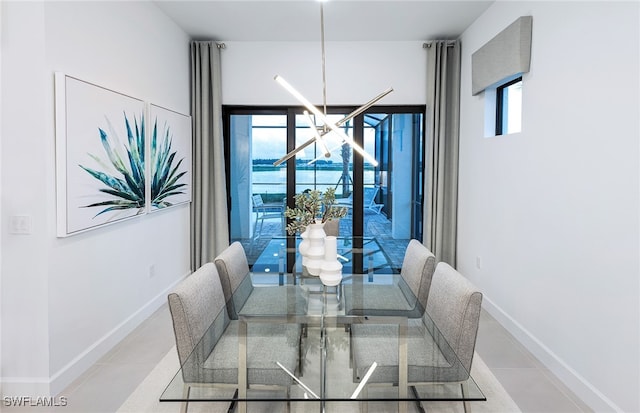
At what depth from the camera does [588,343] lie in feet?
7.67

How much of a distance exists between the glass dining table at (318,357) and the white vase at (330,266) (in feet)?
0.19

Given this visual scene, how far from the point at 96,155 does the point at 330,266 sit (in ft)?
5.23

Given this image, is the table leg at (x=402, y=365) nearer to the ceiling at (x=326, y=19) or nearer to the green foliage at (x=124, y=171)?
the green foliage at (x=124, y=171)

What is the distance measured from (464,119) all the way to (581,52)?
1.95 meters

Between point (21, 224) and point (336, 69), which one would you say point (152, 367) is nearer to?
point (21, 224)

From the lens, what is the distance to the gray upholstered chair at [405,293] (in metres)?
2.16

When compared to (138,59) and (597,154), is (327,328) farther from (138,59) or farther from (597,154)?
(138,59)

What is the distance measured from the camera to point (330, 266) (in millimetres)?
2342

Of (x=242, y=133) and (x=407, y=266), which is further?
(x=242, y=133)

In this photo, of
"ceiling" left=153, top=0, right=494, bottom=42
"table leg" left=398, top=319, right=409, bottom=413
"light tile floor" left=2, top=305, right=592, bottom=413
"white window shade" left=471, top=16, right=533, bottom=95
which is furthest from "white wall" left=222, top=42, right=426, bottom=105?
"table leg" left=398, top=319, right=409, bottom=413

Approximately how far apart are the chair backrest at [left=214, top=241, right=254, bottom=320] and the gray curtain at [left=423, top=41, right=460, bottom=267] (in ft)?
8.46

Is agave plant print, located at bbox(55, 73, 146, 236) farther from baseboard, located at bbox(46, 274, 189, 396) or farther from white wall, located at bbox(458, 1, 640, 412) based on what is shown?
white wall, located at bbox(458, 1, 640, 412)

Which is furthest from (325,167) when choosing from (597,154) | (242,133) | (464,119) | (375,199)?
(597,154)

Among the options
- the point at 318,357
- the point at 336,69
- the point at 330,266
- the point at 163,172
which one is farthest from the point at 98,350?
the point at 336,69
